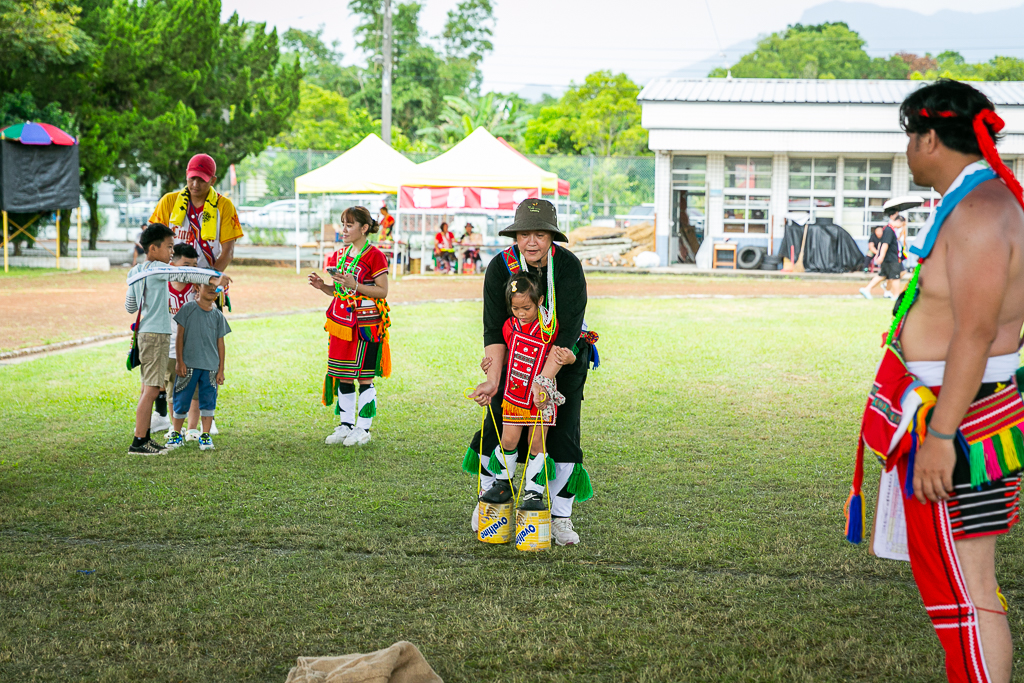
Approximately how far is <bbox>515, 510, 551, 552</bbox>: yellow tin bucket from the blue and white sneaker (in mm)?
3130

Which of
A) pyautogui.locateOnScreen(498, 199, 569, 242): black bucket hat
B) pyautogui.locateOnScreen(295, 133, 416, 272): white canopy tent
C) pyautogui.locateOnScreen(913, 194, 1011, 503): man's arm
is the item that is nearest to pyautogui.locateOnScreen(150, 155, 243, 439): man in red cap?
pyautogui.locateOnScreen(498, 199, 569, 242): black bucket hat

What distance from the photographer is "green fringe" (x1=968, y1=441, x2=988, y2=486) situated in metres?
2.67

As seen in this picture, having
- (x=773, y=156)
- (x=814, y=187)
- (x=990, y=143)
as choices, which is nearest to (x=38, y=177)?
(x=773, y=156)

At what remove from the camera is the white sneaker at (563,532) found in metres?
4.81

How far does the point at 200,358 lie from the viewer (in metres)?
6.66

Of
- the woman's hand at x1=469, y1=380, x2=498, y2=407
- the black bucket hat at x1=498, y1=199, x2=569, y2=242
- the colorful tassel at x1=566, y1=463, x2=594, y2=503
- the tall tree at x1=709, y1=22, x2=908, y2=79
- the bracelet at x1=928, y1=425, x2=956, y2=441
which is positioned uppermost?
the tall tree at x1=709, y1=22, x2=908, y2=79

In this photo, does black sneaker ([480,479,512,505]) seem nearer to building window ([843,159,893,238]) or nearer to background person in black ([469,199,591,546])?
background person in black ([469,199,591,546])

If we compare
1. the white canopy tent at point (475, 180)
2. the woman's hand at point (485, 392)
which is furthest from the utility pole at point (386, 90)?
the woman's hand at point (485, 392)

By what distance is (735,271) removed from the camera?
2750 centimetres

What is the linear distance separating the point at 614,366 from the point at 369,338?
4.30 meters

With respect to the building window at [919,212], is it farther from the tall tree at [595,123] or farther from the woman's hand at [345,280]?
the woman's hand at [345,280]

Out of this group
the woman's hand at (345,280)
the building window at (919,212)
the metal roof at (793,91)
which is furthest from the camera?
the metal roof at (793,91)

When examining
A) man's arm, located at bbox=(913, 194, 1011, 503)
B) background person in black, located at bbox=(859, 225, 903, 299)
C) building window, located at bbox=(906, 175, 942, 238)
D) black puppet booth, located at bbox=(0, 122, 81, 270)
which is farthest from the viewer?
building window, located at bbox=(906, 175, 942, 238)

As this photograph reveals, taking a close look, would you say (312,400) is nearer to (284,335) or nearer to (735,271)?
(284,335)
